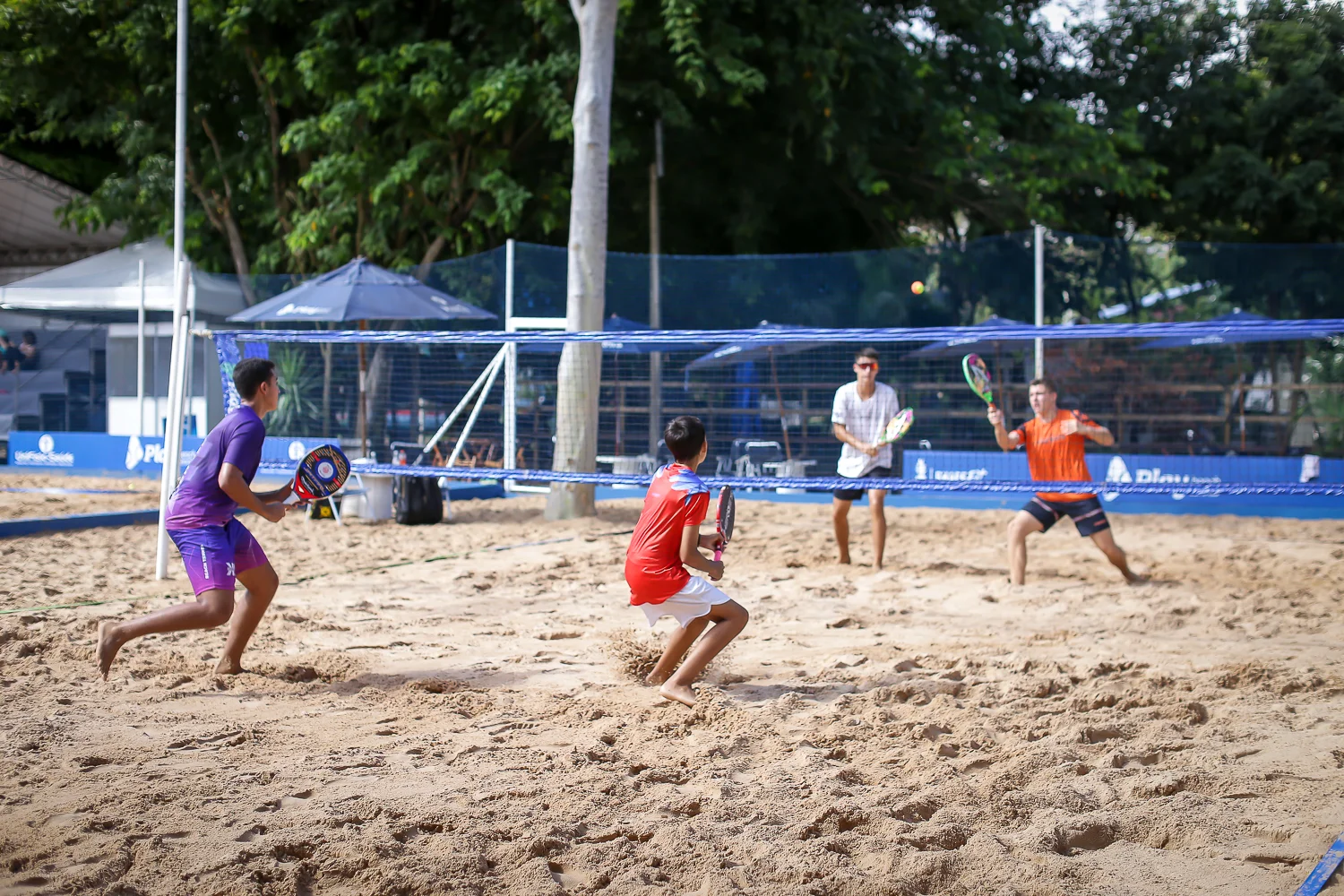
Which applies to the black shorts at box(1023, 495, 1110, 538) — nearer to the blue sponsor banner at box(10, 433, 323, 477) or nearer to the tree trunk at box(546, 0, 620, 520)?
the tree trunk at box(546, 0, 620, 520)

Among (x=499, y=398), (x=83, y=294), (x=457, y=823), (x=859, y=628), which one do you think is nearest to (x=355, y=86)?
(x=83, y=294)

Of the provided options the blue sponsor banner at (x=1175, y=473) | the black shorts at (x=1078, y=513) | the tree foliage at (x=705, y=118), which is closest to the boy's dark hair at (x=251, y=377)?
the black shorts at (x=1078, y=513)

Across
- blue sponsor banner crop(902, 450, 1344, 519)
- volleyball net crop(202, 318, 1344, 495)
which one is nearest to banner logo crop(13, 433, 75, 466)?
volleyball net crop(202, 318, 1344, 495)

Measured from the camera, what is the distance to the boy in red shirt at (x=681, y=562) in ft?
15.5

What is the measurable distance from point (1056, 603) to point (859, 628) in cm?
156

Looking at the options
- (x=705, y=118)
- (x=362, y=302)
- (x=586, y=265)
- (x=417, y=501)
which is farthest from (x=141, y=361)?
(x=705, y=118)

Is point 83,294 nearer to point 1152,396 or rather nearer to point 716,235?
point 716,235

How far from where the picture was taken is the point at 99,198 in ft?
59.3

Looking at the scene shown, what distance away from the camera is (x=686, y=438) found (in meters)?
4.85

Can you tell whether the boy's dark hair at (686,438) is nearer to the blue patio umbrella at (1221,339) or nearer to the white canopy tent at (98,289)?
the blue patio umbrella at (1221,339)

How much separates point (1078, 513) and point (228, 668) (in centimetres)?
533

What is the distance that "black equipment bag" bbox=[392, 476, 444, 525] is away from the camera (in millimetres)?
10883

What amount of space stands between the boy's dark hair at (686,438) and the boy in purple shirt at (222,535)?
1700 mm

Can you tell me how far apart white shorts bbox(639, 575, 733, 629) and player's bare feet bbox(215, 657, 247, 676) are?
1827 mm
